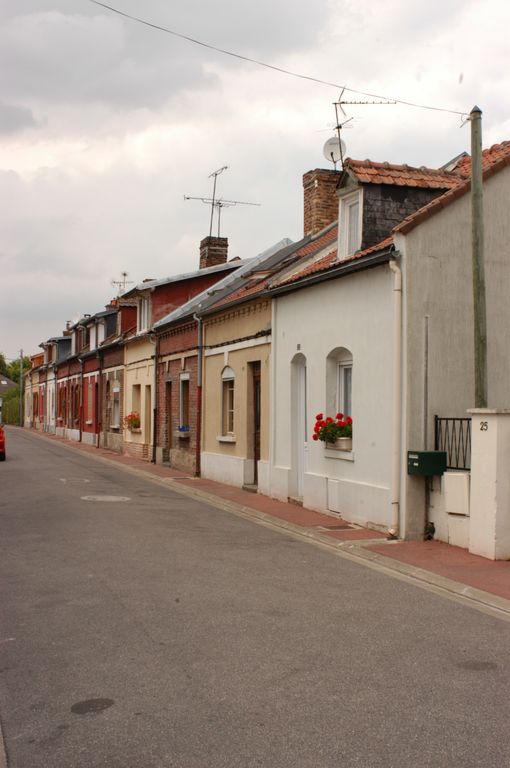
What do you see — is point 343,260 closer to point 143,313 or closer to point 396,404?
point 396,404

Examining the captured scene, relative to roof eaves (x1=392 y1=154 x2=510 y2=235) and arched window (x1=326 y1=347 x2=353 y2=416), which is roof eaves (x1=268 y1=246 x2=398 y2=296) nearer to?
roof eaves (x1=392 y1=154 x2=510 y2=235)

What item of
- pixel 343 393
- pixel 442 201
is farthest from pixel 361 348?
pixel 442 201

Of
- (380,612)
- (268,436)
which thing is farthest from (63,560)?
(268,436)

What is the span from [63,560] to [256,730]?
550cm

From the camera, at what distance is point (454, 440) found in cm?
1172

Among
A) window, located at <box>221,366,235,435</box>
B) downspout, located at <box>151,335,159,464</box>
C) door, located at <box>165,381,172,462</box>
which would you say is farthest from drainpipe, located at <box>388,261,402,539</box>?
downspout, located at <box>151,335,159,464</box>

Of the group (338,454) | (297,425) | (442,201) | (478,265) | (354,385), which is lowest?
(338,454)

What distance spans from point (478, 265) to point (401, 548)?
3.89 meters

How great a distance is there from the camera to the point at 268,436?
57.9 feet

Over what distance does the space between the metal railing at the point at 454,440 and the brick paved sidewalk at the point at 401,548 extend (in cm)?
115

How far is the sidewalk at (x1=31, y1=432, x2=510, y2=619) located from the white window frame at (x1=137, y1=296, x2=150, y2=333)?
41.4ft

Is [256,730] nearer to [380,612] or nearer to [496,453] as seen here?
[380,612]

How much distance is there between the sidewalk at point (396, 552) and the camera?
882 centimetres

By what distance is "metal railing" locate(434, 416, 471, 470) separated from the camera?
37.8 ft
